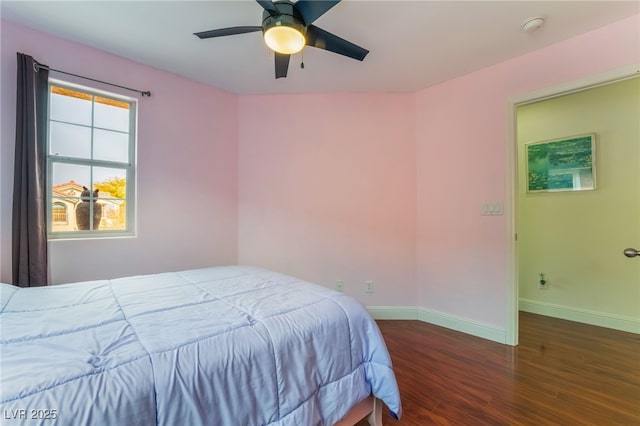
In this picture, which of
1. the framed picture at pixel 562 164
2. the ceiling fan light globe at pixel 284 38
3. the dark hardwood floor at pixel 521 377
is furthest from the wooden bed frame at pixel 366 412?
the framed picture at pixel 562 164

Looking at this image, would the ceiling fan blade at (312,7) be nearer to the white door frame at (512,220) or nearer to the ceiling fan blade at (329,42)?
the ceiling fan blade at (329,42)

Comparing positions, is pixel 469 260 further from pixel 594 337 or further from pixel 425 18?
pixel 425 18

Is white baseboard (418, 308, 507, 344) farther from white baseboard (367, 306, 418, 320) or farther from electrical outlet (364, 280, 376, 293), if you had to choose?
electrical outlet (364, 280, 376, 293)

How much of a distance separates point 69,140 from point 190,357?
2443 millimetres

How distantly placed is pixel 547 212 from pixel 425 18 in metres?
2.69

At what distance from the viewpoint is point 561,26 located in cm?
204

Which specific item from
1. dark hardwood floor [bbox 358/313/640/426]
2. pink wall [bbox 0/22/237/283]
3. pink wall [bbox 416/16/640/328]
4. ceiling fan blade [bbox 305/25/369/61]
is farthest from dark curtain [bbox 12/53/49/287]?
pink wall [bbox 416/16/640/328]

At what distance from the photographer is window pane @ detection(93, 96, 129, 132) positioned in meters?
2.47

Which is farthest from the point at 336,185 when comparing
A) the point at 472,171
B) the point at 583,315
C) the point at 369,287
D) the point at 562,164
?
the point at 583,315

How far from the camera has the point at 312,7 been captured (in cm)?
145

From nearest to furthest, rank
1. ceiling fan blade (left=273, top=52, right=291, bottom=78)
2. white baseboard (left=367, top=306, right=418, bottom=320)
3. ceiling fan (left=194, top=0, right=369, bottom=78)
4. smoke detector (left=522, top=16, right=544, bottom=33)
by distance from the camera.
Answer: ceiling fan (left=194, top=0, right=369, bottom=78) → ceiling fan blade (left=273, top=52, right=291, bottom=78) → smoke detector (left=522, top=16, right=544, bottom=33) → white baseboard (left=367, top=306, right=418, bottom=320)

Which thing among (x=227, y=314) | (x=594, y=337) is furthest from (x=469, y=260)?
(x=227, y=314)

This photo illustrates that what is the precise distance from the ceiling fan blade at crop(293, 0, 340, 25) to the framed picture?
3171mm

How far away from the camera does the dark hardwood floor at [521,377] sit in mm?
1596
